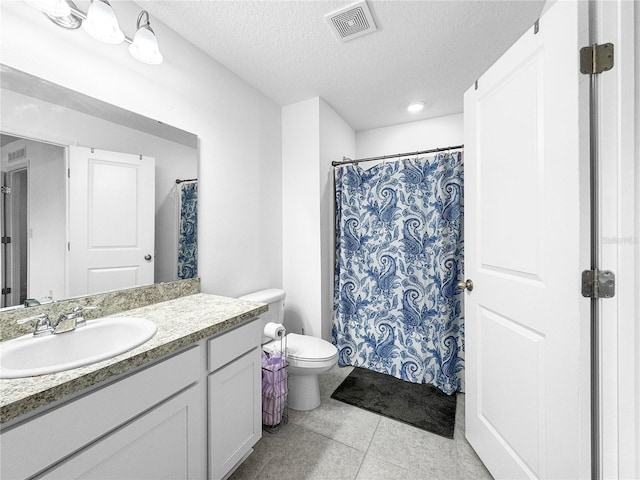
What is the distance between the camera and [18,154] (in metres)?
1.02

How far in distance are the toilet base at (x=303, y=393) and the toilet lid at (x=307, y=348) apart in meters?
0.20

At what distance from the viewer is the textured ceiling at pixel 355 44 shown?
55.5 inches

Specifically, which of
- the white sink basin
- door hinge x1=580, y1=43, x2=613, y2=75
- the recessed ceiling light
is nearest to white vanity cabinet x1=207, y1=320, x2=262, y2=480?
the white sink basin

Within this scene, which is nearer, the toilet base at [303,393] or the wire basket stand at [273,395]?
the wire basket stand at [273,395]

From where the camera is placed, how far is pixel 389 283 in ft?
7.32

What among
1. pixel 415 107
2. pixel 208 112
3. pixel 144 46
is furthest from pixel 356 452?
pixel 415 107

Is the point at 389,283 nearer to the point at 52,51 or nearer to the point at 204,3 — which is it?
the point at 204,3

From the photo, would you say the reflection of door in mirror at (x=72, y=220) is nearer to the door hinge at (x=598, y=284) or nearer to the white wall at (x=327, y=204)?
the white wall at (x=327, y=204)

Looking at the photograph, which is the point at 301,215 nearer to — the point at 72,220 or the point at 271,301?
the point at 271,301

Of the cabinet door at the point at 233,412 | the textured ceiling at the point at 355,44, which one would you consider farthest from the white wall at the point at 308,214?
the cabinet door at the point at 233,412

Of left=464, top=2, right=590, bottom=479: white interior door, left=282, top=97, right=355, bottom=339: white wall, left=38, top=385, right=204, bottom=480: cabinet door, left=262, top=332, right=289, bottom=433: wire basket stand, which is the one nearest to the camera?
left=38, top=385, right=204, bottom=480: cabinet door

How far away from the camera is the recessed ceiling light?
2.45 metres

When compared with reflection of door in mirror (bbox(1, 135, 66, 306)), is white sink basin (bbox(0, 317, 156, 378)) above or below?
below

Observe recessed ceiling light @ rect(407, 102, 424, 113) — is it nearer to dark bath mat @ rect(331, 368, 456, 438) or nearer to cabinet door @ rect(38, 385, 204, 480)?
dark bath mat @ rect(331, 368, 456, 438)
